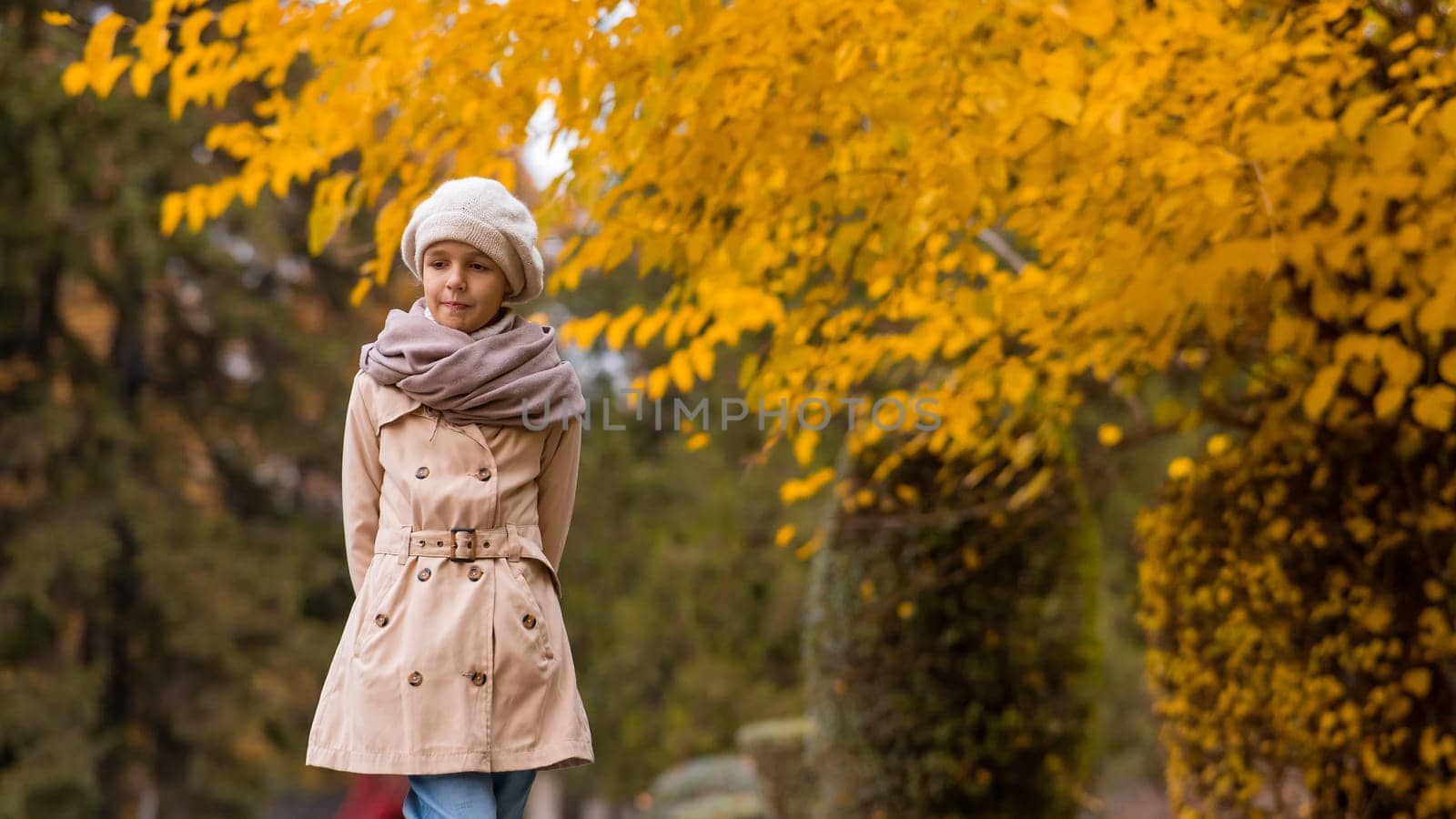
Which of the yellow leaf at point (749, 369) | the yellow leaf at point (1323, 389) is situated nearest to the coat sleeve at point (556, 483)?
the yellow leaf at point (749, 369)

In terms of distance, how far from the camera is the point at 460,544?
Answer: 2.32 meters

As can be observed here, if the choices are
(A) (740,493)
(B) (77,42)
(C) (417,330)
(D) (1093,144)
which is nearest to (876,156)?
(D) (1093,144)

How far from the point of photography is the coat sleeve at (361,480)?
95.8 inches

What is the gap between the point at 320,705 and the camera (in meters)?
2.36

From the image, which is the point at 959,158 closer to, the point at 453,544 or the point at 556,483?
the point at 556,483

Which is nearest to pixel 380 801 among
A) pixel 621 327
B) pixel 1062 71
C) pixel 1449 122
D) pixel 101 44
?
pixel 621 327

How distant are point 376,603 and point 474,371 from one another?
15.1 inches

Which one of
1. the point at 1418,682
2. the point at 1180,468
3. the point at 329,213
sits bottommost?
the point at 1418,682

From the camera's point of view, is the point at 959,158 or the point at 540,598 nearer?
the point at 540,598

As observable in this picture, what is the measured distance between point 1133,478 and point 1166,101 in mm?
10691

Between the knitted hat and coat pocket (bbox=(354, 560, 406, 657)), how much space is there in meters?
0.49

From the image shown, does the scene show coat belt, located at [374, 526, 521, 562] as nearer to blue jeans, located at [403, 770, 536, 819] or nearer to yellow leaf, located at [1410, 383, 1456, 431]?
blue jeans, located at [403, 770, 536, 819]

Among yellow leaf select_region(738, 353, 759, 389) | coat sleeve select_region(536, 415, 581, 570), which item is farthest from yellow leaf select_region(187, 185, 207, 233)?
coat sleeve select_region(536, 415, 581, 570)

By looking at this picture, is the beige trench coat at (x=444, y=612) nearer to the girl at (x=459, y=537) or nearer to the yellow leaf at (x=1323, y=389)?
the girl at (x=459, y=537)
